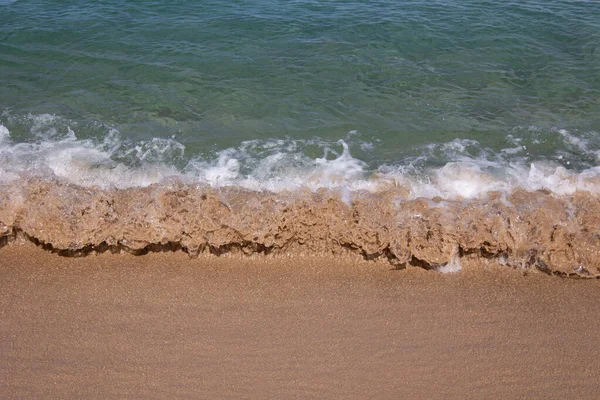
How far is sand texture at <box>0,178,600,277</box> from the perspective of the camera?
495 cm

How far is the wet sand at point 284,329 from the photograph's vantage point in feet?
12.8

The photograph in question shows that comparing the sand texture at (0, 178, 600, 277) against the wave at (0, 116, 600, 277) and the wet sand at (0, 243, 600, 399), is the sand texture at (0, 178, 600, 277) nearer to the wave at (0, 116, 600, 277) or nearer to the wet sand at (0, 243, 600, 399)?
the wave at (0, 116, 600, 277)

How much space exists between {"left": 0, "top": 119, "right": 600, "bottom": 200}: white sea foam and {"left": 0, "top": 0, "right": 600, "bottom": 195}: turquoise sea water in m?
0.02

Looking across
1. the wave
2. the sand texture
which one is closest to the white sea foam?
the wave

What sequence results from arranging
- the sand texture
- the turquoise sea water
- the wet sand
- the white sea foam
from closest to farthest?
1. the wet sand
2. the sand texture
3. the white sea foam
4. the turquoise sea water

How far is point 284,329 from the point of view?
4.31 metres

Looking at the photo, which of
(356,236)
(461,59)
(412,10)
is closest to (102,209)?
(356,236)

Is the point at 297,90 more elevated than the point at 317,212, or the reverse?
the point at 297,90

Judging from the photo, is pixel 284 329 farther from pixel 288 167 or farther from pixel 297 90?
pixel 297 90

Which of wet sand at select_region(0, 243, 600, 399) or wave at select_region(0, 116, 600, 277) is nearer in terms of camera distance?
wet sand at select_region(0, 243, 600, 399)

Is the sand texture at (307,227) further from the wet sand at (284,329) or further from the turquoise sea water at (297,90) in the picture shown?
the turquoise sea water at (297,90)

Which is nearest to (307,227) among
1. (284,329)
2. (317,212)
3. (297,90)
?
(317,212)

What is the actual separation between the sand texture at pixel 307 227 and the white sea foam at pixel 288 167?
0.44 m

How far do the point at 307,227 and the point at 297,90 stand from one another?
117 inches
